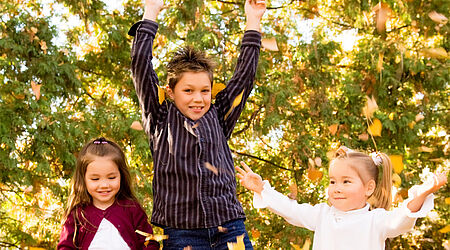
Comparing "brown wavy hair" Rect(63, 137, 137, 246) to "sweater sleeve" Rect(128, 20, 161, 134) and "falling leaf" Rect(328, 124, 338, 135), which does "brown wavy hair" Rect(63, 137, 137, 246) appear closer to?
"sweater sleeve" Rect(128, 20, 161, 134)

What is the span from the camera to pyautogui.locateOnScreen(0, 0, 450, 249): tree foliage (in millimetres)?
6578

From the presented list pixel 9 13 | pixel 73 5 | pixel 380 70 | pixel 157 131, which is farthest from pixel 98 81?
pixel 157 131

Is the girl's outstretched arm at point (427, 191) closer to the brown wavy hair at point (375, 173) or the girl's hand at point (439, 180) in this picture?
the girl's hand at point (439, 180)

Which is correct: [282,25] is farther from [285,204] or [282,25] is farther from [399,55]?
[285,204]

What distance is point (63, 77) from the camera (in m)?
7.02

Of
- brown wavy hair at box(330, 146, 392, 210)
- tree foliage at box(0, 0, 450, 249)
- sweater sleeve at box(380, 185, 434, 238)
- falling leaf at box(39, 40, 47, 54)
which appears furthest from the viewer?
falling leaf at box(39, 40, 47, 54)

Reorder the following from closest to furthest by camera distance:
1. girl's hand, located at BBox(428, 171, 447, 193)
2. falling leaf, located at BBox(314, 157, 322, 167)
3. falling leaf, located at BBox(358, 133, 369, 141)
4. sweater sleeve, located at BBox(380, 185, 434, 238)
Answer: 1. girl's hand, located at BBox(428, 171, 447, 193)
2. sweater sleeve, located at BBox(380, 185, 434, 238)
3. falling leaf, located at BBox(314, 157, 322, 167)
4. falling leaf, located at BBox(358, 133, 369, 141)

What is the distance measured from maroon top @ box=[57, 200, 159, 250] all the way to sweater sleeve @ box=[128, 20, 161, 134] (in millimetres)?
502

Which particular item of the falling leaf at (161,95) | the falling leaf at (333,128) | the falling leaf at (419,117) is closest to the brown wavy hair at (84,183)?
the falling leaf at (161,95)

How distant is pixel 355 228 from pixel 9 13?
4688 mm

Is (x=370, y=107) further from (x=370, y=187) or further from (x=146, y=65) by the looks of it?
(x=146, y=65)

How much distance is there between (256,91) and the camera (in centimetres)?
799

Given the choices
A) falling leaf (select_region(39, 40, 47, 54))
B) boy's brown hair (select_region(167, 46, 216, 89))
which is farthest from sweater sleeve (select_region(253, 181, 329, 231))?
falling leaf (select_region(39, 40, 47, 54))

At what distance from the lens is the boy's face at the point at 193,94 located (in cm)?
321
